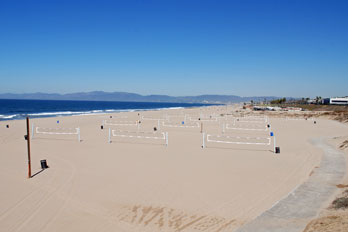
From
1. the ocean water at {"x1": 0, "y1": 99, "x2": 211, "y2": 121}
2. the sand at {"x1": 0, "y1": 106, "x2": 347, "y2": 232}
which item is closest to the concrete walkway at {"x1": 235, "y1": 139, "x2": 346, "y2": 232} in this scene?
the sand at {"x1": 0, "y1": 106, "x2": 347, "y2": 232}

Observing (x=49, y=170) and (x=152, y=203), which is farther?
(x=49, y=170)

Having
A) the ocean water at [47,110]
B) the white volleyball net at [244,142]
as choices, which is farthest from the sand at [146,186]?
the ocean water at [47,110]

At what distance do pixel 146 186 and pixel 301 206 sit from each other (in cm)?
444

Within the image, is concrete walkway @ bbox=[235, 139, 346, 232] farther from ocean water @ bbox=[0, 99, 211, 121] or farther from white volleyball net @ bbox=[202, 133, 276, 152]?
ocean water @ bbox=[0, 99, 211, 121]

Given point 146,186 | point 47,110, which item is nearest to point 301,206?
point 146,186

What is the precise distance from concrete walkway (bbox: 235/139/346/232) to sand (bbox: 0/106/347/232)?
1.01 ft

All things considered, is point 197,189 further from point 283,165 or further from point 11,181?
point 11,181

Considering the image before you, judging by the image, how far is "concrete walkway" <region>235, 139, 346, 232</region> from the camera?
5406mm

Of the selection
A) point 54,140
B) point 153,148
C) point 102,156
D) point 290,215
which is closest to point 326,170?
point 290,215

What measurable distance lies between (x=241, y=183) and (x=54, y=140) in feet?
45.1

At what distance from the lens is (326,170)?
32.3ft

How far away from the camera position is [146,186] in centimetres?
847

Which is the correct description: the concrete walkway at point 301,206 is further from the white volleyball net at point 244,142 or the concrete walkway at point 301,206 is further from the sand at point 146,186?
the white volleyball net at point 244,142

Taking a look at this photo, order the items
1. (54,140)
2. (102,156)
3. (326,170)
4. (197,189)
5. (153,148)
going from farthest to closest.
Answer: (54,140)
(153,148)
(102,156)
(326,170)
(197,189)
